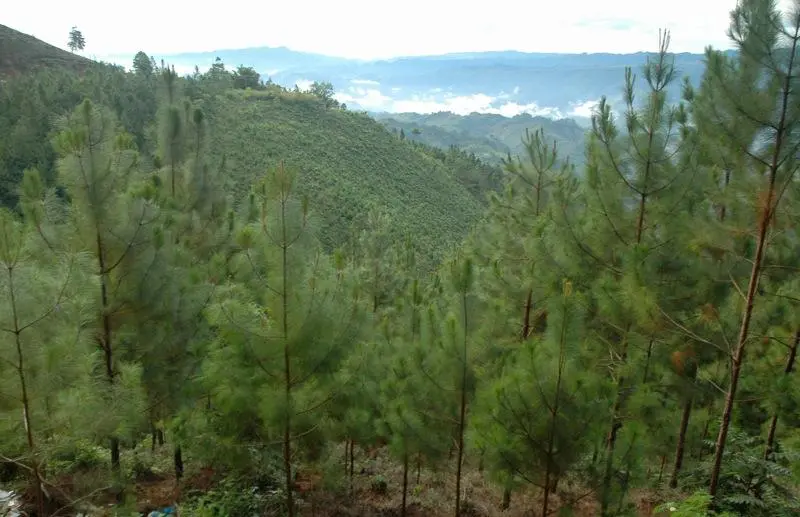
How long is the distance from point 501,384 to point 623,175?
11.3ft

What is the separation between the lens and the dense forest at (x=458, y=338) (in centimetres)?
496

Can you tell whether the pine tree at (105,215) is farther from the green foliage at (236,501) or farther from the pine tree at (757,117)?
the pine tree at (757,117)

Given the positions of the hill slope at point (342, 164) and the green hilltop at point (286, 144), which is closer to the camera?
the green hilltop at point (286, 144)

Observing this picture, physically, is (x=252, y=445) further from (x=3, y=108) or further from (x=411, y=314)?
(x=3, y=108)

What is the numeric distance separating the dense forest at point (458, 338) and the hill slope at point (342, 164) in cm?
2494

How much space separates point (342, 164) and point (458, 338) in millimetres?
44371

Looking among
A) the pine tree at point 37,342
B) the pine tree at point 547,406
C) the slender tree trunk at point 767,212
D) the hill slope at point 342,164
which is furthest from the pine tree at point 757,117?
the hill slope at point 342,164

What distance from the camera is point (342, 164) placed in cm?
4922

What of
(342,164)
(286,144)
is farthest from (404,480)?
(342,164)

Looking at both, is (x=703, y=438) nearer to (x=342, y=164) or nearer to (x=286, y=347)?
(x=286, y=347)

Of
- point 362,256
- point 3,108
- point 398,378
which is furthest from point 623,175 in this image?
point 3,108

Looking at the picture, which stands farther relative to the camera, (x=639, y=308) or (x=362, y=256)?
(x=362, y=256)

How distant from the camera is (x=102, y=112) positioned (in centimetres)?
617

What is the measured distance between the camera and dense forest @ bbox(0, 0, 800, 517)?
4957 millimetres
